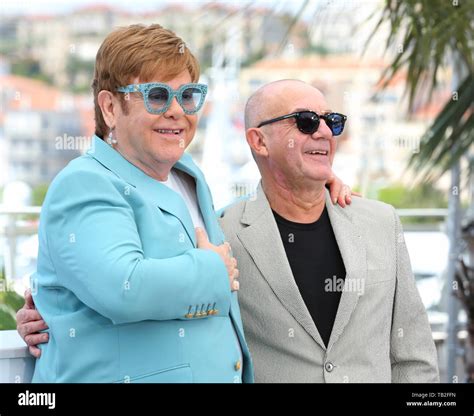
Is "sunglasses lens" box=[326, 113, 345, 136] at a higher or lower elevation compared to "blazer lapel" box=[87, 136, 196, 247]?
higher

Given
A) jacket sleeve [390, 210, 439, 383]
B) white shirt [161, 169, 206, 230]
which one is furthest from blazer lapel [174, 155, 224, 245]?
jacket sleeve [390, 210, 439, 383]

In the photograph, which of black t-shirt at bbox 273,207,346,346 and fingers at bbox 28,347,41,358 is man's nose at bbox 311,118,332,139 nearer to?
black t-shirt at bbox 273,207,346,346

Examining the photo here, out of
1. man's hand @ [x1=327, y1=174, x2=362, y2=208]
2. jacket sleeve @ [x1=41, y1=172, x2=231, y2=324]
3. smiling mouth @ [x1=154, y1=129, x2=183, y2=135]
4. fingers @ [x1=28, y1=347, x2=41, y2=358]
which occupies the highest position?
smiling mouth @ [x1=154, y1=129, x2=183, y2=135]

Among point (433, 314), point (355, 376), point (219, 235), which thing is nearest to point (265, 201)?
point (219, 235)

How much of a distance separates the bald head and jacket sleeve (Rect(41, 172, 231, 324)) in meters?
0.61

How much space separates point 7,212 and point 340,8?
2175mm

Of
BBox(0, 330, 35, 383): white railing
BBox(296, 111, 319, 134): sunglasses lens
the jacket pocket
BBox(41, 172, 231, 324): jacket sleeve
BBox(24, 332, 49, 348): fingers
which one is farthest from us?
BBox(296, 111, 319, 134): sunglasses lens

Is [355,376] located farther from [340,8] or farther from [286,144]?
[340,8]

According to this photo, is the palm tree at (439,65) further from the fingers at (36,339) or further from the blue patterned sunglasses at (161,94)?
the fingers at (36,339)

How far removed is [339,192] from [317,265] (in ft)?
0.79

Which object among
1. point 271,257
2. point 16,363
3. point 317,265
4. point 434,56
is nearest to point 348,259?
point 317,265

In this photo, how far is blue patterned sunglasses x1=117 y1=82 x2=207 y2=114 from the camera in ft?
5.67

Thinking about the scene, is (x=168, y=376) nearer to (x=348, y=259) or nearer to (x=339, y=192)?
(x=348, y=259)

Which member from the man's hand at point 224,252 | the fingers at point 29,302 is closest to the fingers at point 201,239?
the man's hand at point 224,252
